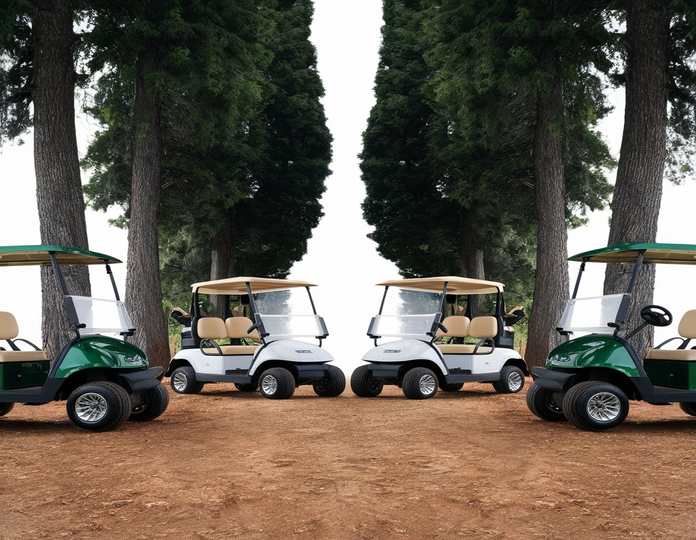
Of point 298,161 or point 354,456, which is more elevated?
point 298,161

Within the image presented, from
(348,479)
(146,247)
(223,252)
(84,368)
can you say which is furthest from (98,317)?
(223,252)

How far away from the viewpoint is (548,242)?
1814 centimetres

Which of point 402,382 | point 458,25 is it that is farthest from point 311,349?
point 458,25

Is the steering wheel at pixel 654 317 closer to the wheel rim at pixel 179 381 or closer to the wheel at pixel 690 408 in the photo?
the wheel at pixel 690 408

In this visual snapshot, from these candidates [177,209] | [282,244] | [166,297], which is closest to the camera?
[177,209]

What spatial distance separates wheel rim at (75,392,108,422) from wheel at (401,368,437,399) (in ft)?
17.0

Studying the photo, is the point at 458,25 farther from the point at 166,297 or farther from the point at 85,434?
the point at 166,297

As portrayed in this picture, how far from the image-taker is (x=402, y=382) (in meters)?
12.6

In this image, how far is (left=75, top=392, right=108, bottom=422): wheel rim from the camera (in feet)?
28.3

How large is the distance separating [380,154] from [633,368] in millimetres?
21223

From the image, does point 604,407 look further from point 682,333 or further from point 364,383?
point 364,383

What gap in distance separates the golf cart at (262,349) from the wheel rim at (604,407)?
5.35m

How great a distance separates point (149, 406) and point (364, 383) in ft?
14.5

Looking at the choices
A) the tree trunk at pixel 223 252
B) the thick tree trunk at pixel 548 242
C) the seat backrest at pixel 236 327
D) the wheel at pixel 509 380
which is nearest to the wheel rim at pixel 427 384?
the wheel at pixel 509 380
